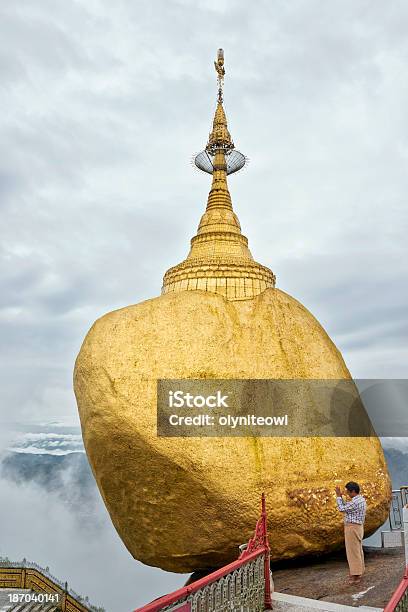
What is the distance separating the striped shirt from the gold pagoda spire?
5.15 meters

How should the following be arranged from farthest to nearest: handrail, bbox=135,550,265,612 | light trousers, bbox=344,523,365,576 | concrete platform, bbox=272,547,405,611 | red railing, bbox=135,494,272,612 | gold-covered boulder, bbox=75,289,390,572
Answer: gold-covered boulder, bbox=75,289,390,572 → light trousers, bbox=344,523,365,576 → concrete platform, bbox=272,547,405,611 → red railing, bbox=135,494,272,612 → handrail, bbox=135,550,265,612

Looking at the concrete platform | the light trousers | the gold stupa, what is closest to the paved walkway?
the concrete platform

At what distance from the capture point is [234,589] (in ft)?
18.5

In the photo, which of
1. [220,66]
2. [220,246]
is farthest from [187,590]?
[220,66]

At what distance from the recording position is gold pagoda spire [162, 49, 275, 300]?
1134 cm

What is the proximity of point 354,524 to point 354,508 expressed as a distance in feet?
0.90

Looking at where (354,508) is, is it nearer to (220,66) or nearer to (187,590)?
(187,590)

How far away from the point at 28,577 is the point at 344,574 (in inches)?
427

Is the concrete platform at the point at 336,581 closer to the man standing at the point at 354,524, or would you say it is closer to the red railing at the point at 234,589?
the man standing at the point at 354,524

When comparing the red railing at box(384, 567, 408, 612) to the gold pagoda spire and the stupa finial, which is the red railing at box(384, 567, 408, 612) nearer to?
the gold pagoda spire

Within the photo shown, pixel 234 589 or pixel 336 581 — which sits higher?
pixel 234 589

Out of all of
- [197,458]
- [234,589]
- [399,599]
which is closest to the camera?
[399,599]

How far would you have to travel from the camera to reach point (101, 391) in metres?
8.27

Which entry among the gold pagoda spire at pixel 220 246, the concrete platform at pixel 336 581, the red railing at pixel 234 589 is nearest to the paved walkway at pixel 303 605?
the concrete platform at pixel 336 581
